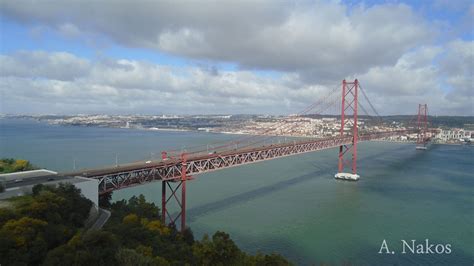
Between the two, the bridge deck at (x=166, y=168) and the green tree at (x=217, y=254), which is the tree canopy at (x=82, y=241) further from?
the bridge deck at (x=166, y=168)

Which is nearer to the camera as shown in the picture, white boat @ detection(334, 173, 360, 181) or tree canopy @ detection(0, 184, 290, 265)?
tree canopy @ detection(0, 184, 290, 265)

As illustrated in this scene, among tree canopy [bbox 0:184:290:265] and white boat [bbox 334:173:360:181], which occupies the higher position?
tree canopy [bbox 0:184:290:265]

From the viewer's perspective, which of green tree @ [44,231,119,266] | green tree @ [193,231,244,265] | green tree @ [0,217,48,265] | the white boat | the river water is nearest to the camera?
green tree @ [44,231,119,266]

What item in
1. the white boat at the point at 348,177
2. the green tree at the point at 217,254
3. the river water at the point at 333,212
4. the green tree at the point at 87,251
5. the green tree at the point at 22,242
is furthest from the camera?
the white boat at the point at 348,177

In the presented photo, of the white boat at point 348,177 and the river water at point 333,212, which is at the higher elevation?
the white boat at point 348,177

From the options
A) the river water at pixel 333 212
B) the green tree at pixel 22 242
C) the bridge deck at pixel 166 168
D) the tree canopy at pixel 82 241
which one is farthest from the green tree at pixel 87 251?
the river water at pixel 333 212

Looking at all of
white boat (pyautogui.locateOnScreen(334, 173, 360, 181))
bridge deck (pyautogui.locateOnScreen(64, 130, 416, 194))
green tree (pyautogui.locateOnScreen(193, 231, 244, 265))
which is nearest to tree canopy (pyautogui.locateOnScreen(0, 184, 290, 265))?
green tree (pyautogui.locateOnScreen(193, 231, 244, 265))

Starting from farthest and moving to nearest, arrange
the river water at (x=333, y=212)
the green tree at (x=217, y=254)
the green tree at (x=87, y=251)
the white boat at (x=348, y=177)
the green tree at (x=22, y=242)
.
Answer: the white boat at (x=348, y=177)
the river water at (x=333, y=212)
the green tree at (x=217, y=254)
the green tree at (x=22, y=242)
the green tree at (x=87, y=251)

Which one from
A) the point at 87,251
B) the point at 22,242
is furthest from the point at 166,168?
the point at 87,251

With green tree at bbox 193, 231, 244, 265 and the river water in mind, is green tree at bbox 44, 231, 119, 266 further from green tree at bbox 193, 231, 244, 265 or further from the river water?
the river water

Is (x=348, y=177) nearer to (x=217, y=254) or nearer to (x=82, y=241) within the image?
(x=217, y=254)

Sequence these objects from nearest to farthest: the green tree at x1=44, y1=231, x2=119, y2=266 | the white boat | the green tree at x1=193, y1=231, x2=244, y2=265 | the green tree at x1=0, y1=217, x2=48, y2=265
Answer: the green tree at x1=44, y1=231, x2=119, y2=266 < the green tree at x1=0, y1=217, x2=48, y2=265 < the green tree at x1=193, y1=231, x2=244, y2=265 < the white boat

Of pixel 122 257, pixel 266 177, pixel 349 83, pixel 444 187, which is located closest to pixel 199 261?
pixel 122 257
